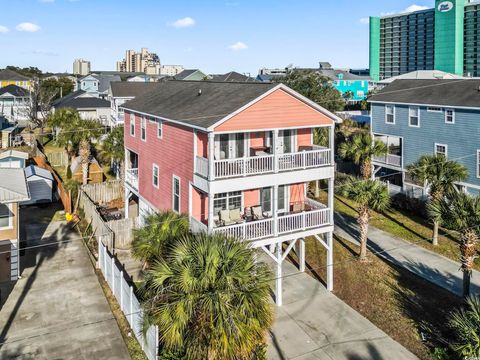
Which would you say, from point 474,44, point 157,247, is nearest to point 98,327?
point 157,247

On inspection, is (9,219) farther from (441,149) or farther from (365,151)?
(441,149)

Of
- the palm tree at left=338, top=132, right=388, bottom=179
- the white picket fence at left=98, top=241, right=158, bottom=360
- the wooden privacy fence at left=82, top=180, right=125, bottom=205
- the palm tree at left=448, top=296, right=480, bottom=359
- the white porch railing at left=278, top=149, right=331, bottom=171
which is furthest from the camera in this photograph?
the wooden privacy fence at left=82, top=180, right=125, bottom=205

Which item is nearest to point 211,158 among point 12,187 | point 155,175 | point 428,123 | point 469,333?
point 155,175

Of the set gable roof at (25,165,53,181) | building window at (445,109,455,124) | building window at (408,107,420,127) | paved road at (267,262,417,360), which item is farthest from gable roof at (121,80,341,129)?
building window at (408,107,420,127)

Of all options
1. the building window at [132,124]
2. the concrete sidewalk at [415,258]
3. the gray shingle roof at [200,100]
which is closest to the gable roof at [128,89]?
the building window at [132,124]

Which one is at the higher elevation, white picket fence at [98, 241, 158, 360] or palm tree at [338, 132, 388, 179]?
palm tree at [338, 132, 388, 179]

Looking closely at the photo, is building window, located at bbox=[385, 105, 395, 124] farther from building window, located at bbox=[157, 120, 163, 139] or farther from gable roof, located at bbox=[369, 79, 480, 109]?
building window, located at bbox=[157, 120, 163, 139]

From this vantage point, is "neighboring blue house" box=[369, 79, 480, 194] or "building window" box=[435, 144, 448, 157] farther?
"building window" box=[435, 144, 448, 157]

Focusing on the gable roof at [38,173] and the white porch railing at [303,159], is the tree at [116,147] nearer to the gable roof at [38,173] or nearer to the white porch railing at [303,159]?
the gable roof at [38,173]

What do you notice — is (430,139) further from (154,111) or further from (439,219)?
(154,111)
